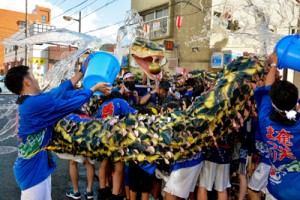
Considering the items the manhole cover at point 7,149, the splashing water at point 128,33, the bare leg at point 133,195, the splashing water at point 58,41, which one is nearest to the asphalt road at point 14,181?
the manhole cover at point 7,149

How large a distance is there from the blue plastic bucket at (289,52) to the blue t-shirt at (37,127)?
58.9 inches

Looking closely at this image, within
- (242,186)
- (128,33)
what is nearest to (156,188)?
(242,186)

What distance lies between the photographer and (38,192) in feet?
7.97

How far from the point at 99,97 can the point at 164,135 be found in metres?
2.41

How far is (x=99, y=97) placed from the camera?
4.12 m

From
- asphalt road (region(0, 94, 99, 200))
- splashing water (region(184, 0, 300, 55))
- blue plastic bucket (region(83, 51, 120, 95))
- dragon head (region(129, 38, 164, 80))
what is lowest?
asphalt road (region(0, 94, 99, 200))

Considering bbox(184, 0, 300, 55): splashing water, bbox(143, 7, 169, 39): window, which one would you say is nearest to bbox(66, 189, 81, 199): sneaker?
bbox(184, 0, 300, 55): splashing water

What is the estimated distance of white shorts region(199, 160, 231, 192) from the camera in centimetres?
306

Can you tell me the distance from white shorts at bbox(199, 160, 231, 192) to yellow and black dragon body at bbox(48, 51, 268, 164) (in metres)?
1.06

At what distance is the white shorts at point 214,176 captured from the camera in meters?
3.06

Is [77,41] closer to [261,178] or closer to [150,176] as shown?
[150,176]

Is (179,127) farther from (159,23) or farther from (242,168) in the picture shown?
(159,23)

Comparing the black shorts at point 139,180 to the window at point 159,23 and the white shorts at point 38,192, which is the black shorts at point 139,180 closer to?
the white shorts at point 38,192

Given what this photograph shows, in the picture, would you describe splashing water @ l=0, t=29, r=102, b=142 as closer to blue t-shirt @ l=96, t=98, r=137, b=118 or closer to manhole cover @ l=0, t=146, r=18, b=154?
blue t-shirt @ l=96, t=98, r=137, b=118
